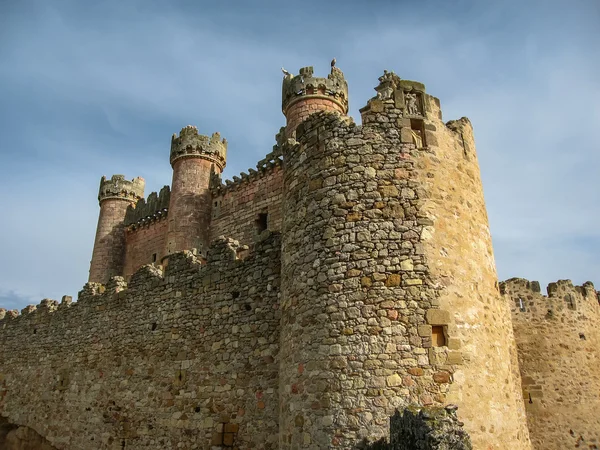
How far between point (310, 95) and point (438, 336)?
A: 13410 mm

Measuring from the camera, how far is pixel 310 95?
61.6 feet

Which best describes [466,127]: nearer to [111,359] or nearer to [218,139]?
[111,359]

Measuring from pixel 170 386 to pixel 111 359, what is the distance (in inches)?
98.4

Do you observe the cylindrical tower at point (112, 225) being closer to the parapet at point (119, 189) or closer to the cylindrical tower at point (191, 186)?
the parapet at point (119, 189)

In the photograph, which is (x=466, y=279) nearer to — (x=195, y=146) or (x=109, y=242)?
(x=195, y=146)

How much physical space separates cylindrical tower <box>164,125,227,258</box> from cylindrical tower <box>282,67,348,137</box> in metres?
4.04

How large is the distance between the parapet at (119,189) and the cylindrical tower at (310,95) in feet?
32.9

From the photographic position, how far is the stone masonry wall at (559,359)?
476 inches

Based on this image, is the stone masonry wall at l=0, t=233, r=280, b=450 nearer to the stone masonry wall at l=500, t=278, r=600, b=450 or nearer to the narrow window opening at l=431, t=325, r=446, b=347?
the narrow window opening at l=431, t=325, r=446, b=347

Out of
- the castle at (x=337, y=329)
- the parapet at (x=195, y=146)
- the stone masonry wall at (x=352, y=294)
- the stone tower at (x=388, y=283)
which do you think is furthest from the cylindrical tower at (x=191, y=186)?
the stone masonry wall at (x=352, y=294)

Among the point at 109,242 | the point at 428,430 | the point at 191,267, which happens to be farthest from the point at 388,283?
the point at 109,242

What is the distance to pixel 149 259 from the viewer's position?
23.2m

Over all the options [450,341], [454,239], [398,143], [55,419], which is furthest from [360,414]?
[55,419]

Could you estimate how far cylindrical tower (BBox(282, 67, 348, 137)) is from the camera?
61.3ft
